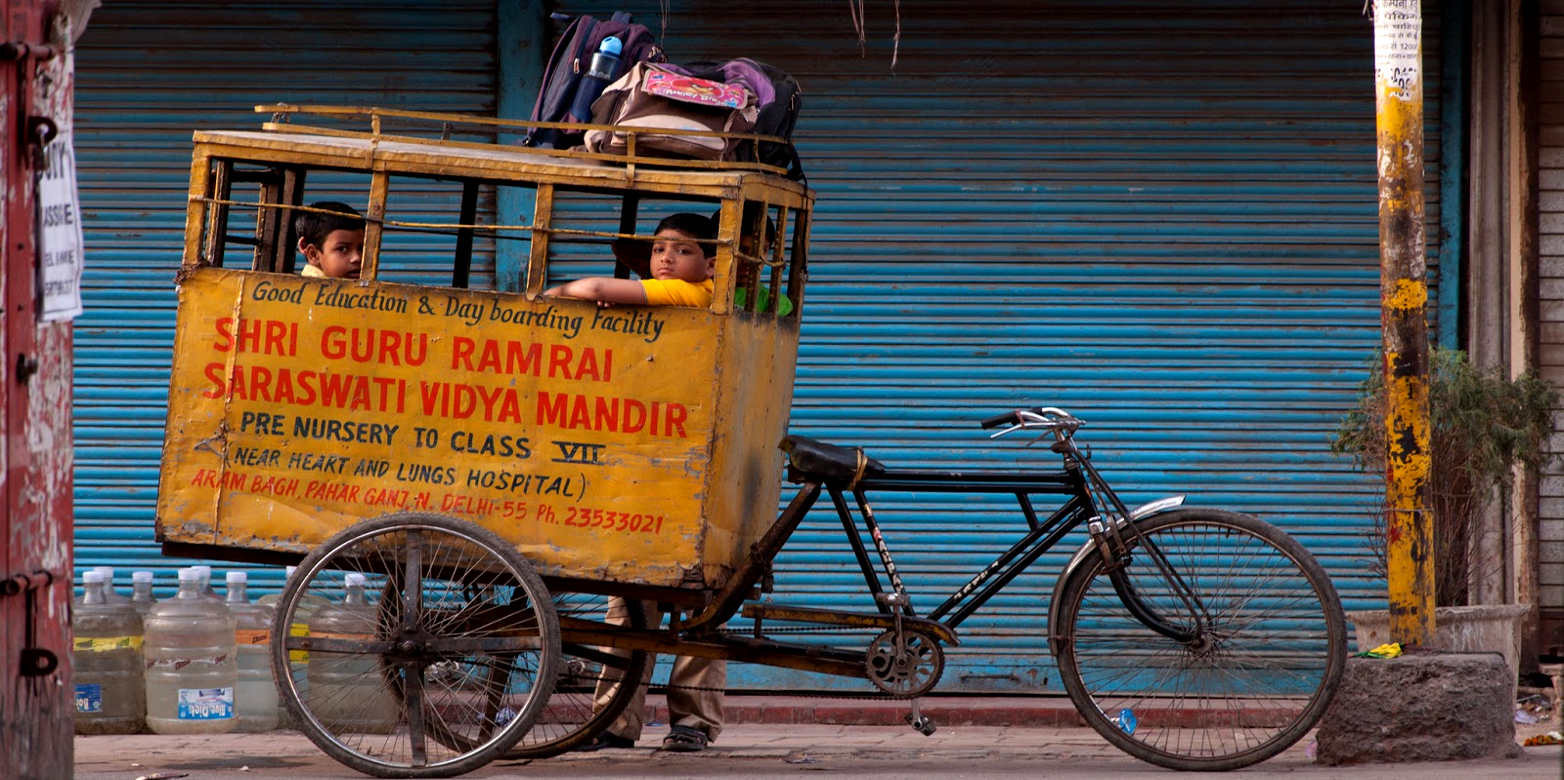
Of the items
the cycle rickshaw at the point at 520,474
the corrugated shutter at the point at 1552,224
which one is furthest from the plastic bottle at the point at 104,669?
the corrugated shutter at the point at 1552,224

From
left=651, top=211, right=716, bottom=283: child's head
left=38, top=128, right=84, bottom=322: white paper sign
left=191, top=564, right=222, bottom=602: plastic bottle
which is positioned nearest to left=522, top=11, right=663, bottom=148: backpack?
left=651, top=211, right=716, bottom=283: child's head

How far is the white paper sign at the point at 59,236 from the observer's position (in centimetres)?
372

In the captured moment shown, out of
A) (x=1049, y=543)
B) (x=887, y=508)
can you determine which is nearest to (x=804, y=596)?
(x=887, y=508)

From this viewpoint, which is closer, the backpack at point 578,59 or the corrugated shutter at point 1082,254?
the backpack at point 578,59

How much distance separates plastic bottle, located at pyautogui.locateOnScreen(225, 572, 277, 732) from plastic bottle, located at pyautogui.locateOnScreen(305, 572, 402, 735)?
3.92ft

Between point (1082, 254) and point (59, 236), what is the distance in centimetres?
544

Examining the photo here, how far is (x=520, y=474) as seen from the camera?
5.27 metres

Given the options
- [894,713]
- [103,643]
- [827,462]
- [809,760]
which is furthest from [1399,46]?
[103,643]

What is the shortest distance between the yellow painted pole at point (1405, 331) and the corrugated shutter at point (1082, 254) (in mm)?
2425

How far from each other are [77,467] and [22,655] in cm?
494

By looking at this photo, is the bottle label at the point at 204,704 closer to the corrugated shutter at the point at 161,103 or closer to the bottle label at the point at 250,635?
the bottle label at the point at 250,635

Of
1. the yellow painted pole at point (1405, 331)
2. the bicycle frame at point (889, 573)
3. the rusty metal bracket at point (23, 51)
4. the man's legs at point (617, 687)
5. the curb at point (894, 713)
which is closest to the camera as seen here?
the rusty metal bracket at point (23, 51)

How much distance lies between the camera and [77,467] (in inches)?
331

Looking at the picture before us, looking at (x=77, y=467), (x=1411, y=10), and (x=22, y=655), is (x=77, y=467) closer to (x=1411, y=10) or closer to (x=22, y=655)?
(x=22, y=655)
